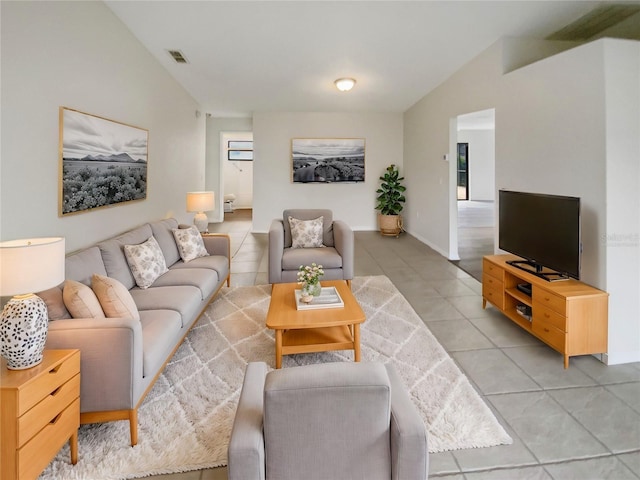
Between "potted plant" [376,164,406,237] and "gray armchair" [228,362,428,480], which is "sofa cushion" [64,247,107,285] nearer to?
"gray armchair" [228,362,428,480]

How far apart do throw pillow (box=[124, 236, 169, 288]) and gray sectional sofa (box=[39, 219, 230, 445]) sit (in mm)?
49

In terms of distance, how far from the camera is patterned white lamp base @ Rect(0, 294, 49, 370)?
59.7 inches

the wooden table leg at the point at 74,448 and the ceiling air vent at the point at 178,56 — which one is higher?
the ceiling air vent at the point at 178,56

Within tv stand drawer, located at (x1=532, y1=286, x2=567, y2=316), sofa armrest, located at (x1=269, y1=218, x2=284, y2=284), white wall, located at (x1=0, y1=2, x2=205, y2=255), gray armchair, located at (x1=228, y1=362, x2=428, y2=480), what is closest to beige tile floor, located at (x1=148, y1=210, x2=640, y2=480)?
tv stand drawer, located at (x1=532, y1=286, x2=567, y2=316)

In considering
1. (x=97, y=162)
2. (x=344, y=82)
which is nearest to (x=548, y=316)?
(x=97, y=162)

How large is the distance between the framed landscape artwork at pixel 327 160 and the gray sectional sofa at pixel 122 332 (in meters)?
5.31

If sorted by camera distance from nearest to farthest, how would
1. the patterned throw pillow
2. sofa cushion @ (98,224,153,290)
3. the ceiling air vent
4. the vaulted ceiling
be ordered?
sofa cushion @ (98,224,153,290) < the vaulted ceiling < the ceiling air vent < the patterned throw pillow

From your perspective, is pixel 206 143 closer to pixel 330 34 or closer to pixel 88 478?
pixel 330 34

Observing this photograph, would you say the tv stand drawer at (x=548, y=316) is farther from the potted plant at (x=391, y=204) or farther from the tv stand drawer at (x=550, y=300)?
the potted plant at (x=391, y=204)

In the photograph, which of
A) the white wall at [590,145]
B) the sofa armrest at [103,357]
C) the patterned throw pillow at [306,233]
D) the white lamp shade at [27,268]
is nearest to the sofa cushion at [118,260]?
the sofa armrest at [103,357]

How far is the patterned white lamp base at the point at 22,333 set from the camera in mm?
1518

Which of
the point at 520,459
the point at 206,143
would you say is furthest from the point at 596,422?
the point at 206,143

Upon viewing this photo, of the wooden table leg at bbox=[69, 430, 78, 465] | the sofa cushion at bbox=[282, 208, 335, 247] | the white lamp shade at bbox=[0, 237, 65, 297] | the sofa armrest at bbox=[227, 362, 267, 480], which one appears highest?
the sofa cushion at bbox=[282, 208, 335, 247]

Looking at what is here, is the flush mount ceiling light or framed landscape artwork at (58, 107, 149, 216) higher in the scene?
the flush mount ceiling light
